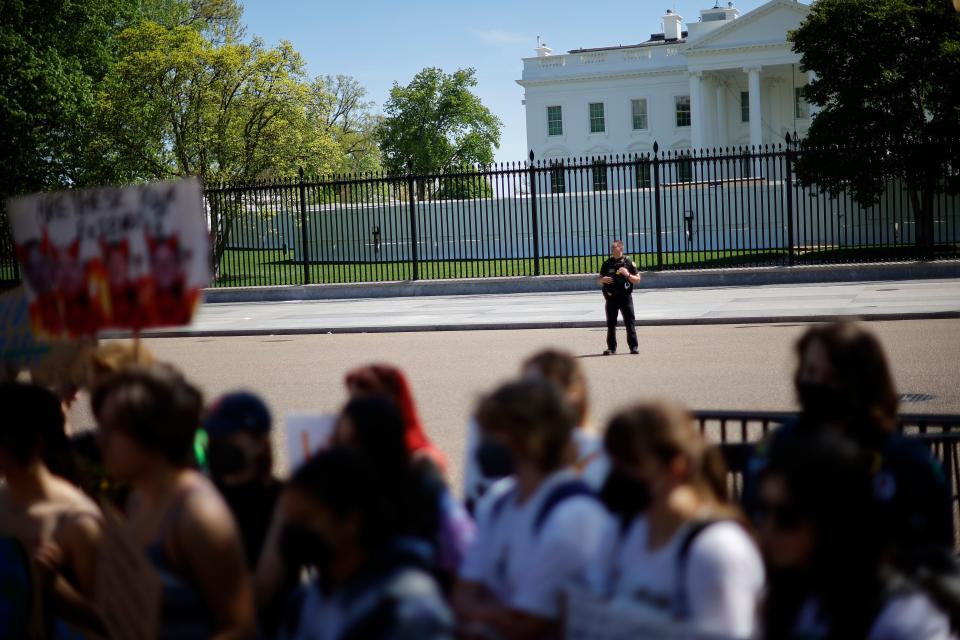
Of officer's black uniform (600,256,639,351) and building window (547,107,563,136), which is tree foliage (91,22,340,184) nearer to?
officer's black uniform (600,256,639,351)

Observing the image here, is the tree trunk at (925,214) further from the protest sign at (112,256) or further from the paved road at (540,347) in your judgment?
the protest sign at (112,256)

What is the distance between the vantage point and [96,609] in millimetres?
3393

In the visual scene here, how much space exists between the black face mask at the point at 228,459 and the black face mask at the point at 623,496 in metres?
1.22

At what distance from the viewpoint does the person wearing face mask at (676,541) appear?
2.51 meters

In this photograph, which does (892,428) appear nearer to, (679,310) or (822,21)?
(679,310)

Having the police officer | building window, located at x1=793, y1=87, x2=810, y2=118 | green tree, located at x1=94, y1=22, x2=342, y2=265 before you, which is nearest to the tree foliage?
green tree, located at x1=94, y1=22, x2=342, y2=265

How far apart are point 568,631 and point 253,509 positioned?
1.31m

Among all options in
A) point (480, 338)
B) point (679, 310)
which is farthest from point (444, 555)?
point (679, 310)

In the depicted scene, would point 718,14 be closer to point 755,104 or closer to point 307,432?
point 755,104

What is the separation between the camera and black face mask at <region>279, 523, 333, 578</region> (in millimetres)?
2592

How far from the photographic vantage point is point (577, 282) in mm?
26766

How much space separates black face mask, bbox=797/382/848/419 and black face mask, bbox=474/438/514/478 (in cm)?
93

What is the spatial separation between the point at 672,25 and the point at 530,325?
193 feet

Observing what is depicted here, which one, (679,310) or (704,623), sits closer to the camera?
(704,623)
